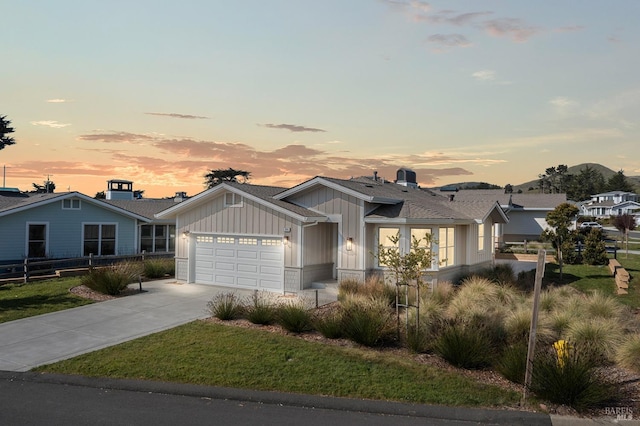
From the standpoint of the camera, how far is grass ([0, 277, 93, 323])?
43.9ft

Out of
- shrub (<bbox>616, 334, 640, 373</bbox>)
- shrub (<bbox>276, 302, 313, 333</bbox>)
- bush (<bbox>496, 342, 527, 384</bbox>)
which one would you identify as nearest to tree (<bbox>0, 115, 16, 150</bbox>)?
shrub (<bbox>276, 302, 313, 333</bbox>)

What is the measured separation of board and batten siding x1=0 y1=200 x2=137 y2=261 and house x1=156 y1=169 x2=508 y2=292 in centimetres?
835

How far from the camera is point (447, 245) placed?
19.2m

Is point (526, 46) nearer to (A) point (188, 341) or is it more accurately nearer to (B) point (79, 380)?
(A) point (188, 341)

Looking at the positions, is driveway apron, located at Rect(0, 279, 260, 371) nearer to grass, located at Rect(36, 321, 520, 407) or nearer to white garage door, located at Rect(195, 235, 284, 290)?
grass, located at Rect(36, 321, 520, 407)

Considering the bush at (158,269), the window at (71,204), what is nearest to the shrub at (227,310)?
the bush at (158,269)

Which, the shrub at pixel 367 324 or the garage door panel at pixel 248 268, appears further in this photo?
the garage door panel at pixel 248 268

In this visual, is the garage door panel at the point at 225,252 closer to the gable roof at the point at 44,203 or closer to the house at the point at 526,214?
the gable roof at the point at 44,203

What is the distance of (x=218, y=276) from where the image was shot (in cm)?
→ 1903

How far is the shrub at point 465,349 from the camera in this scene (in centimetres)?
858

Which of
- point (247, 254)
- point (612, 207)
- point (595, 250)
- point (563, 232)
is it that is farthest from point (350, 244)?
point (612, 207)

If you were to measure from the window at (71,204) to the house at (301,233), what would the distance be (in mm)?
8283

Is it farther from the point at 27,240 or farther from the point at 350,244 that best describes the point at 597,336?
the point at 27,240

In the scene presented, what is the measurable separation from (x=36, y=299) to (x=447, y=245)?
622 inches
